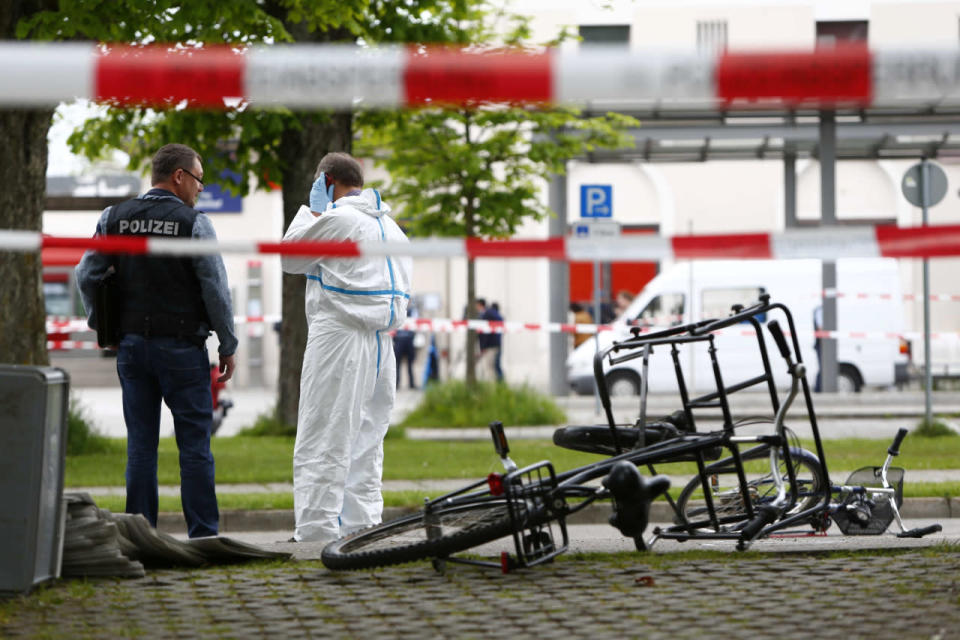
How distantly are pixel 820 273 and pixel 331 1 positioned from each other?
1212 centimetres

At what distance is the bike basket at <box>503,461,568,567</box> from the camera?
5.01m

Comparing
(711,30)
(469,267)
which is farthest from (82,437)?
(711,30)

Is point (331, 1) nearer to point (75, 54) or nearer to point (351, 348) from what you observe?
point (351, 348)

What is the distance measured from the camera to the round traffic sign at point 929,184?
1486cm

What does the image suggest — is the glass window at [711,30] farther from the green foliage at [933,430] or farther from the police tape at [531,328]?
the green foliage at [933,430]

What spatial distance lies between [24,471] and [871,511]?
345cm

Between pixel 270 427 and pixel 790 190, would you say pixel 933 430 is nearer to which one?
pixel 270 427

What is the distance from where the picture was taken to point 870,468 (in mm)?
6543

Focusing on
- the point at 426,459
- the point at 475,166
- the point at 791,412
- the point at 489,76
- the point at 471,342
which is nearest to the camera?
the point at 489,76

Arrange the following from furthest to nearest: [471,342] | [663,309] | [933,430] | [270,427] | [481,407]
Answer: [663,309] < [471,342] < [481,407] < [270,427] < [933,430]

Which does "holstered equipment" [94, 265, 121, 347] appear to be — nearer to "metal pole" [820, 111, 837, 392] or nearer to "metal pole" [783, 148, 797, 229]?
"metal pole" [820, 111, 837, 392]

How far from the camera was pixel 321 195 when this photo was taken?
6.89 m

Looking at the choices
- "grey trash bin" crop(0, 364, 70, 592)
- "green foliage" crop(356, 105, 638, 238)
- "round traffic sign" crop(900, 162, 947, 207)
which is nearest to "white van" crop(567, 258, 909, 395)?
"green foliage" crop(356, 105, 638, 238)

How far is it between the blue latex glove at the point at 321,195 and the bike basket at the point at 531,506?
2.23 m
